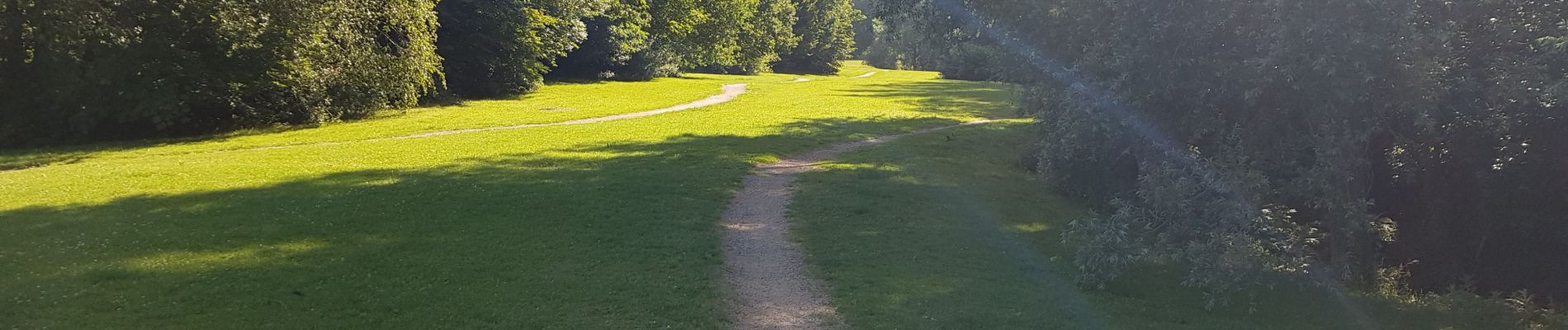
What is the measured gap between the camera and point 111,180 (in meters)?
14.7

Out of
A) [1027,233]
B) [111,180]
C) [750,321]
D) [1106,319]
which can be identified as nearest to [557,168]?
[111,180]

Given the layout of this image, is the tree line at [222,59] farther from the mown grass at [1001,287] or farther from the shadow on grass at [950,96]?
the mown grass at [1001,287]

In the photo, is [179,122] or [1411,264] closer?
[1411,264]

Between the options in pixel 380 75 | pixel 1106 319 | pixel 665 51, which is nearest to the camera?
pixel 1106 319

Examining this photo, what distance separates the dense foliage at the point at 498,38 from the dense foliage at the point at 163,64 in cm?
990

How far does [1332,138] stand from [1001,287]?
10.6ft

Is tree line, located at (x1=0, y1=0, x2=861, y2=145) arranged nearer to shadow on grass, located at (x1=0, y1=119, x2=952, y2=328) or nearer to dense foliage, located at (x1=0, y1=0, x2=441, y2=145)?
dense foliage, located at (x1=0, y1=0, x2=441, y2=145)

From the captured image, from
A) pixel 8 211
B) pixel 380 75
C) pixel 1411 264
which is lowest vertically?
pixel 1411 264

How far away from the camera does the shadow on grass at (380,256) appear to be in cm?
752

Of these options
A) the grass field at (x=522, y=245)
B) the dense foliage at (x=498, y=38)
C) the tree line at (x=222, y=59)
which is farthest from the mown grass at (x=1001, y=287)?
the dense foliage at (x=498, y=38)

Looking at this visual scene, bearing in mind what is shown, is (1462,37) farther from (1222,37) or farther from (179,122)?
(179,122)

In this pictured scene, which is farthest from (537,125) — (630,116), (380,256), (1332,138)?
(1332,138)

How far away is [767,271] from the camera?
935 centimetres

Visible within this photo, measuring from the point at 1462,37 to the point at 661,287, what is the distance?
7937 mm
